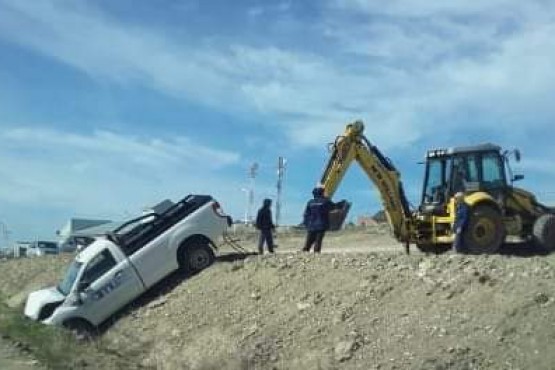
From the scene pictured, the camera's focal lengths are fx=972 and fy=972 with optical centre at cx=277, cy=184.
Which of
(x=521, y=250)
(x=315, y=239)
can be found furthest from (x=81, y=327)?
(x=521, y=250)

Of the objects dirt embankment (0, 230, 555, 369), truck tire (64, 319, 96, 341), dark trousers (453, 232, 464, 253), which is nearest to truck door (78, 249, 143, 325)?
truck tire (64, 319, 96, 341)

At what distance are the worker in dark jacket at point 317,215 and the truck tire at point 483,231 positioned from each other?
3.82 meters

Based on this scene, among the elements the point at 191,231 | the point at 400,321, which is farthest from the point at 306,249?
the point at 400,321

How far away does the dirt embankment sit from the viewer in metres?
14.8

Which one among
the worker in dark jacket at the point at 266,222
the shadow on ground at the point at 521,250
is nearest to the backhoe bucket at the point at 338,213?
the worker in dark jacket at the point at 266,222

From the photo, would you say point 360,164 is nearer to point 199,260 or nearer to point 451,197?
point 451,197

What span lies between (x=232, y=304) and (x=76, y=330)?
14.4ft

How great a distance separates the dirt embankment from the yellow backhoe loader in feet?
9.48

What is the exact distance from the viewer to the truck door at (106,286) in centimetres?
2356

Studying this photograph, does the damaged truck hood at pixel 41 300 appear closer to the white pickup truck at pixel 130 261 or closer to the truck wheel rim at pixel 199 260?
the white pickup truck at pixel 130 261

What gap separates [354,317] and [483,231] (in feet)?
18.6

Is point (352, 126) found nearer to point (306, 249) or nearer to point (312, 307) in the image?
point (306, 249)

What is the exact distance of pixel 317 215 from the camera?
78.4 ft

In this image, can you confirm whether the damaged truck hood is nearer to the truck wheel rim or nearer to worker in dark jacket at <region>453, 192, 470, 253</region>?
the truck wheel rim
